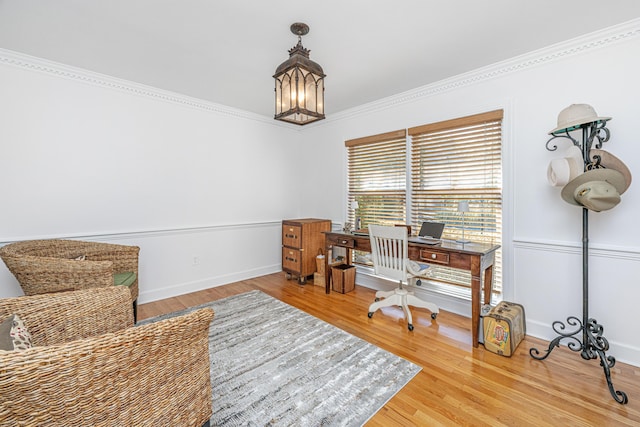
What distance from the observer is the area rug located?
161 cm

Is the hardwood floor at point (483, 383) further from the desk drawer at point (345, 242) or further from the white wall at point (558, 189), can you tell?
the desk drawer at point (345, 242)

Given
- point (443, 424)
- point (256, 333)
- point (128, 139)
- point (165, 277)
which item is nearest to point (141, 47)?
point (128, 139)

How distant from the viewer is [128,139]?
3152mm

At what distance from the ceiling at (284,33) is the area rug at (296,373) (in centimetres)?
258

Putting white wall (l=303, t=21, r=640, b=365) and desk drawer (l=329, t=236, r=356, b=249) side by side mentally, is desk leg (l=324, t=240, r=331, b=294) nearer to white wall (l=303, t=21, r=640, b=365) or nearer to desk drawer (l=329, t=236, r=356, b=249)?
desk drawer (l=329, t=236, r=356, b=249)

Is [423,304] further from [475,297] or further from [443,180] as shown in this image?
[443,180]

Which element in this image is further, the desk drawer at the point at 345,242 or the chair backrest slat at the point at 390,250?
the desk drawer at the point at 345,242

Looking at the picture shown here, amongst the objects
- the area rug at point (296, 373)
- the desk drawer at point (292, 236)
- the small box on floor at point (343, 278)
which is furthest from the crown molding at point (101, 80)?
the small box on floor at point (343, 278)

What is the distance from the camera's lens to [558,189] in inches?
93.9

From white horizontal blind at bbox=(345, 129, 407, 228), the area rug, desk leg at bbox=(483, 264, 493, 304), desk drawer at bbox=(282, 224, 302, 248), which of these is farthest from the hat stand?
desk drawer at bbox=(282, 224, 302, 248)

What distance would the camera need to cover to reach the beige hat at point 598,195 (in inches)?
72.4

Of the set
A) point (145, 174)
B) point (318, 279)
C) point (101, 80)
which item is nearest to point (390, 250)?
point (318, 279)

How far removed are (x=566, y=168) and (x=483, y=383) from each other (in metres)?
1.70

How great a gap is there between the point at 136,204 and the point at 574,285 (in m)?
4.49
